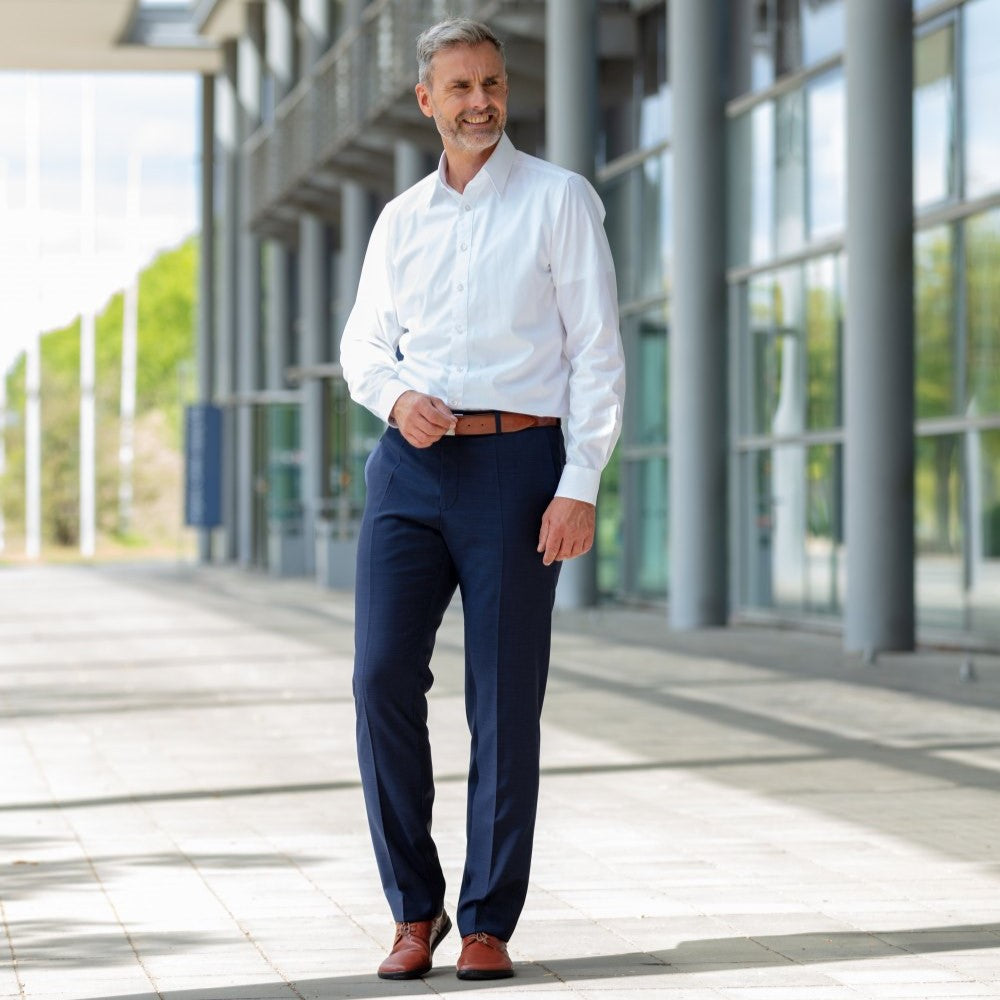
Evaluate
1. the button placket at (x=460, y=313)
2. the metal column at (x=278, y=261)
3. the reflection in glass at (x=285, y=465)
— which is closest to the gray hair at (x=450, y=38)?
the button placket at (x=460, y=313)

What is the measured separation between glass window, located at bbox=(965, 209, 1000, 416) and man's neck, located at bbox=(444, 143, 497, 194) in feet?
37.9

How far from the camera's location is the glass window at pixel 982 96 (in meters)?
16.0

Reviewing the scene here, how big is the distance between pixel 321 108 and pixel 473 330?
28.4 metres

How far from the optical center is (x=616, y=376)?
15.5 feet

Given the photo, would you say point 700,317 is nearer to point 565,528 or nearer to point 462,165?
point 462,165

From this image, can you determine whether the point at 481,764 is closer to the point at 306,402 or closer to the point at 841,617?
the point at 841,617

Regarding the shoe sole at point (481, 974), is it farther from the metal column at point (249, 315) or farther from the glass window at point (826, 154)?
the metal column at point (249, 315)

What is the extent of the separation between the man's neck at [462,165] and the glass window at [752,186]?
15584 mm

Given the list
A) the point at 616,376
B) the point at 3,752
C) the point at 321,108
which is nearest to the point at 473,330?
the point at 616,376

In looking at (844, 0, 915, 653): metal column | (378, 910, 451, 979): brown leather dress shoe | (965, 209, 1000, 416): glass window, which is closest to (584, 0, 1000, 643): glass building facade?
(965, 209, 1000, 416): glass window

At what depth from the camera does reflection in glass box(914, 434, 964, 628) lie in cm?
1645

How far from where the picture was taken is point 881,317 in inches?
594

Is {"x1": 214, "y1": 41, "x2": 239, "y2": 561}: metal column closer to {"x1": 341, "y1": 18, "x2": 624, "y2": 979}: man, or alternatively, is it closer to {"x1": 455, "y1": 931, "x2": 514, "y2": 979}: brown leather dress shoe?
{"x1": 341, "y1": 18, "x2": 624, "y2": 979}: man

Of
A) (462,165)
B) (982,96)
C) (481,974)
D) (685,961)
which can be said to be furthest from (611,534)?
(481,974)
